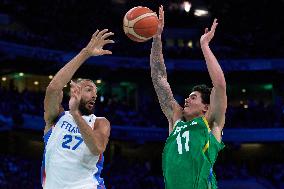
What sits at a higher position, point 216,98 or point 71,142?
point 216,98

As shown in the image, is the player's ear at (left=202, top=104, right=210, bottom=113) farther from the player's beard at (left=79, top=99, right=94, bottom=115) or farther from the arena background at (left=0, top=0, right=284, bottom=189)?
the arena background at (left=0, top=0, right=284, bottom=189)

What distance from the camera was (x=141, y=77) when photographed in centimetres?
2781

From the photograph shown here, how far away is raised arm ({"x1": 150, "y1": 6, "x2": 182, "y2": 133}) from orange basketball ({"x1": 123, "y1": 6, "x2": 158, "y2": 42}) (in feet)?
0.28

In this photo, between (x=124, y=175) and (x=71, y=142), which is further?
(x=124, y=175)

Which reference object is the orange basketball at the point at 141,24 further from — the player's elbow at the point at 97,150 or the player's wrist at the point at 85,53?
the player's elbow at the point at 97,150

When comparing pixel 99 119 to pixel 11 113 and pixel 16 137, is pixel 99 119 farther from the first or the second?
pixel 16 137

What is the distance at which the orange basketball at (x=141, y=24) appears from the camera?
550 centimetres

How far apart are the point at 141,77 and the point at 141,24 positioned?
73.1ft

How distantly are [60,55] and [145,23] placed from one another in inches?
731

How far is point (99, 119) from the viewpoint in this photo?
14.8 ft

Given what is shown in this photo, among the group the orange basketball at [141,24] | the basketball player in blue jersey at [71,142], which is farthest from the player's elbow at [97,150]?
the orange basketball at [141,24]

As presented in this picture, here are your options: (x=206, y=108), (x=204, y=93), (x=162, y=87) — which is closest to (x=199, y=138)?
(x=206, y=108)

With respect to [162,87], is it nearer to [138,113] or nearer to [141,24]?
[141,24]

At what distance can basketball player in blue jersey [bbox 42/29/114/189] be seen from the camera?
13.9 feet
